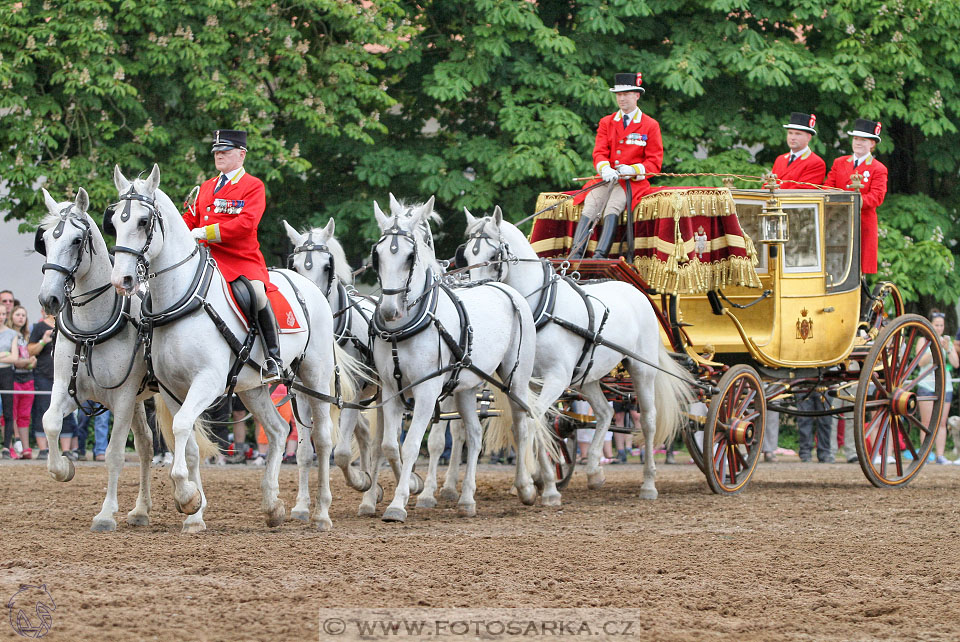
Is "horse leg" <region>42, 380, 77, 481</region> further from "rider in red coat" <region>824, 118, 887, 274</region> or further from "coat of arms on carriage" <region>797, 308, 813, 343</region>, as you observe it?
"rider in red coat" <region>824, 118, 887, 274</region>

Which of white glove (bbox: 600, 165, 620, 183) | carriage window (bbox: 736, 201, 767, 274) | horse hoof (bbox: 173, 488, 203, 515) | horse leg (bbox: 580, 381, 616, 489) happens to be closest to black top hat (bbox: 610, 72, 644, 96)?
white glove (bbox: 600, 165, 620, 183)

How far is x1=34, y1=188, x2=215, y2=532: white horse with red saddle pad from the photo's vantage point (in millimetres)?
7797

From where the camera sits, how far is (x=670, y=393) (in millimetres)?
11484

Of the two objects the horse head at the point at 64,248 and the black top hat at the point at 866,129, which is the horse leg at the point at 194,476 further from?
the black top hat at the point at 866,129

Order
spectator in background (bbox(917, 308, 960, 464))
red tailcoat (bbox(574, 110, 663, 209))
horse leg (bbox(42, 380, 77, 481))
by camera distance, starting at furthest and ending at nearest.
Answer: spectator in background (bbox(917, 308, 960, 464)), red tailcoat (bbox(574, 110, 663, 209)), horse leg (bbox(42, 380, 77, 481))

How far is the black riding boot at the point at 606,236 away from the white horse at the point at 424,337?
1657 millimetres

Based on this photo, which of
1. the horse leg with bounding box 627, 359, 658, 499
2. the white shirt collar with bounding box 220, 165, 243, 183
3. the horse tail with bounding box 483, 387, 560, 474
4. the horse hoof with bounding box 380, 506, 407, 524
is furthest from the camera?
Result: the horse leg with bounding box 627, 359, 658, 499

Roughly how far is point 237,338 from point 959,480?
8246 millimetres

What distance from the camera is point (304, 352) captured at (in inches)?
352

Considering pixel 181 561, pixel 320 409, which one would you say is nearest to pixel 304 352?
pixel 320 409

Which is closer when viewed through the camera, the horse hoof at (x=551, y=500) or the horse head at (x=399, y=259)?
the horse head at (x=399, y=259)

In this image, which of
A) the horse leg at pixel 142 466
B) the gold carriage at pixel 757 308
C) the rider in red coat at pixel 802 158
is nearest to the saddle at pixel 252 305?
the horse leg at pixel 142 466

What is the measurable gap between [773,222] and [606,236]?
4.80 ft

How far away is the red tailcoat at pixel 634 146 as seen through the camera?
11.7 metres
